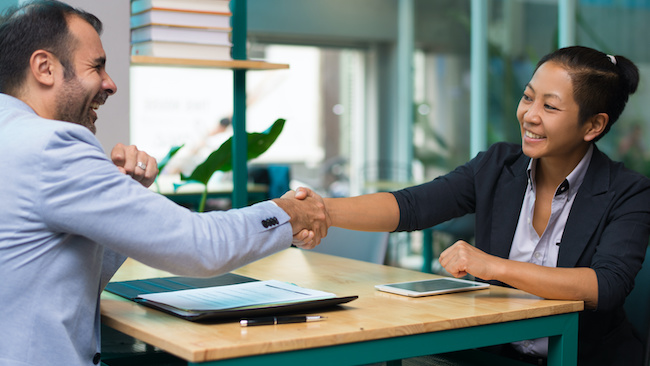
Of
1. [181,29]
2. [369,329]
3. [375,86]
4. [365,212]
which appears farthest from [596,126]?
[375,86]

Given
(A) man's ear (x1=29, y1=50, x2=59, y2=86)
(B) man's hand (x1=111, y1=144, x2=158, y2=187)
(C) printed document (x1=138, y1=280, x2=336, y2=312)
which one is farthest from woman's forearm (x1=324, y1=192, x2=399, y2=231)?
(A) man's ear (x1=29, y1=50, x2=59, y2=86)

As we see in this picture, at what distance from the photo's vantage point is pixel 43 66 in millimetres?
1287

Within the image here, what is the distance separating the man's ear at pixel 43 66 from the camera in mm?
1276

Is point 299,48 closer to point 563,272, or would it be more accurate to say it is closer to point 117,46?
point 117,46

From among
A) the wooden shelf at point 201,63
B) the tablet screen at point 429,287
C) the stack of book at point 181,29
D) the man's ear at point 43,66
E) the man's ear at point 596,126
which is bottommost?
the tablet screen at point 429,287

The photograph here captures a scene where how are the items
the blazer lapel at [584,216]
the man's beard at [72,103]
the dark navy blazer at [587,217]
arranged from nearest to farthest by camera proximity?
the man's beard at [72,103]
the dark navy blazer at [587,217]
the blazer lapel at [584,216]

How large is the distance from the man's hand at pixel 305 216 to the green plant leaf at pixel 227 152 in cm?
102

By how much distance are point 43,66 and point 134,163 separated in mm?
303

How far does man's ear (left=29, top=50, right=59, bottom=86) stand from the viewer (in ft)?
4.19

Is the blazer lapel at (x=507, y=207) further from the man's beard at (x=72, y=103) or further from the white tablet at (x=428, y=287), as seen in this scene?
the man's beard at (x=72, y=103)

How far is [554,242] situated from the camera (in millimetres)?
1856

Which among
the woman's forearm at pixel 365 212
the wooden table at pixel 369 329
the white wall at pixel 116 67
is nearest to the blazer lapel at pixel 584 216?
the wooden table at pixel 369 329

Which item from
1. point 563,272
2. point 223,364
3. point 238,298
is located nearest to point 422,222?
point 563,272

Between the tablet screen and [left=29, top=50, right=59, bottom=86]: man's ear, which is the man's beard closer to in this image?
[left=29, top=50, right=59, bottom=86]: man's ear
